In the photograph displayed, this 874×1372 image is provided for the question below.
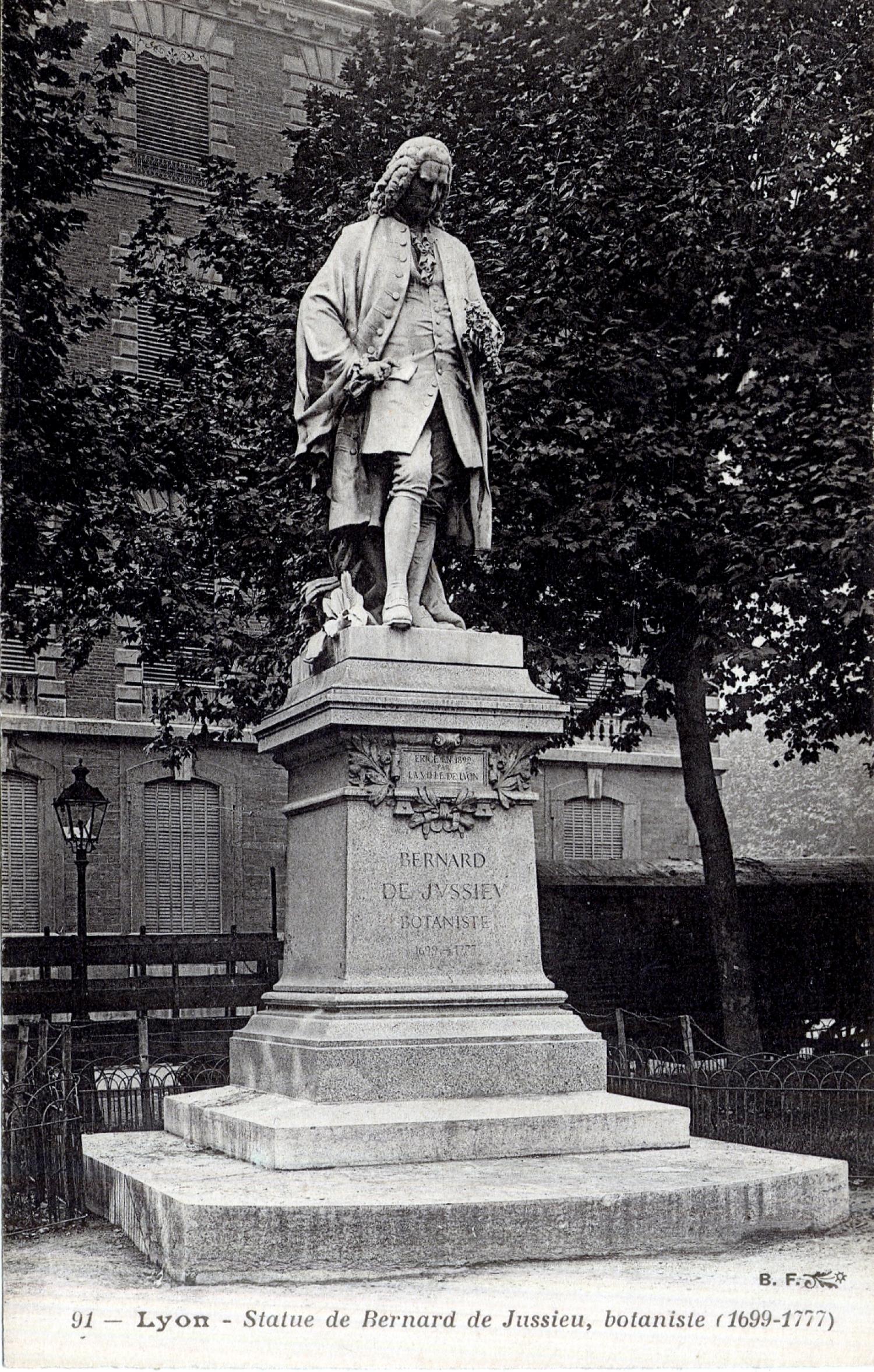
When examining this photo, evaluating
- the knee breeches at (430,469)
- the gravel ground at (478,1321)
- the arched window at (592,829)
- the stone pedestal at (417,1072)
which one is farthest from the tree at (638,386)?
the arched window at (592,829)

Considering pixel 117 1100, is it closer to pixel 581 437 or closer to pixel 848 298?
pixel 581 437

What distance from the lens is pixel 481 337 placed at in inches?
350

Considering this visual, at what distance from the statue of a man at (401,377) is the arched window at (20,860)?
61.9 ft

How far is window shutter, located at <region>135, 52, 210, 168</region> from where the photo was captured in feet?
86.3

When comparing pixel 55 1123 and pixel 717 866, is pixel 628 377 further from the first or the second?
pixel 55 1123

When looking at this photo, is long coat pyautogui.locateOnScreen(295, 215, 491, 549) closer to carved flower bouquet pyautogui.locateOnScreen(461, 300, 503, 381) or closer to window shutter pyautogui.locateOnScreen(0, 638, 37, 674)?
carved flower bouquet pyautogui.locateOnScreen(461, 300, 503, 381)

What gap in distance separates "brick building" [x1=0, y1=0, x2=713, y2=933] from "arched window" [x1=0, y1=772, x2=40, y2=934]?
0.03m

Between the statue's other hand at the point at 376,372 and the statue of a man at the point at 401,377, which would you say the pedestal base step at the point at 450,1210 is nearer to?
the statue of a man at the point at 401,377

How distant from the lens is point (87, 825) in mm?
17500

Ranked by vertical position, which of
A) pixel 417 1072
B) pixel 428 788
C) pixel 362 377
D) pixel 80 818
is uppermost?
pixel 362 377

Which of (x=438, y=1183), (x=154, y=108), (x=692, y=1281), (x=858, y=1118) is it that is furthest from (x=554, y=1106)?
(x=154, y=108)

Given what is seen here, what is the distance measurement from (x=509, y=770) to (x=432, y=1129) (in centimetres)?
203

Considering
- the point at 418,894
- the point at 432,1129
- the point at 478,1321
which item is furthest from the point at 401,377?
the point at 478,1321

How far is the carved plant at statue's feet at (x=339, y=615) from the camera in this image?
28.5ft
